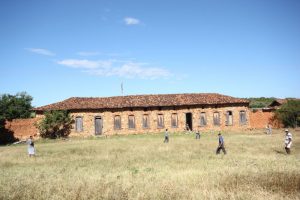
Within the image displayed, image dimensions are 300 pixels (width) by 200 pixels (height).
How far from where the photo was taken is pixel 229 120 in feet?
118

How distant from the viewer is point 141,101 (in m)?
35.6

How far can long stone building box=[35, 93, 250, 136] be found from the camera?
34031 mm

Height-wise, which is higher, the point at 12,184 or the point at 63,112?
the point at 63,112

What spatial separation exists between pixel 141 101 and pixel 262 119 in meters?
14.2

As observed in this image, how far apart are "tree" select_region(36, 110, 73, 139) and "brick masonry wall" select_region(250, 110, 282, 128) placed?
20.5 m

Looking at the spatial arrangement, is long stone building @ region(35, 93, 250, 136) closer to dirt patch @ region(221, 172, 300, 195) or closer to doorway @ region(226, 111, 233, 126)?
doorway @ region(226, 111, 233, 126)

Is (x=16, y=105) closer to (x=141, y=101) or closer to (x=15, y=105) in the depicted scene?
(x=15, y=105)

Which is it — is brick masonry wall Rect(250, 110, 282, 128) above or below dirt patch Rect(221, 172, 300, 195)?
above

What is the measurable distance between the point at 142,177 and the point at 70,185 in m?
2.45

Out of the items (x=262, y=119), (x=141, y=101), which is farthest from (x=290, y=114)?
(x=141, y=101)

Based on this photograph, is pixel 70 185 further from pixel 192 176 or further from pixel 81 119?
pixel 81 119

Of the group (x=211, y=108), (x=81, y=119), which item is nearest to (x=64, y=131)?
(x=81, y=119)

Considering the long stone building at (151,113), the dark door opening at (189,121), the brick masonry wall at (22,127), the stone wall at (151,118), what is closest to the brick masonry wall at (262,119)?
the long stone building at (151,113)

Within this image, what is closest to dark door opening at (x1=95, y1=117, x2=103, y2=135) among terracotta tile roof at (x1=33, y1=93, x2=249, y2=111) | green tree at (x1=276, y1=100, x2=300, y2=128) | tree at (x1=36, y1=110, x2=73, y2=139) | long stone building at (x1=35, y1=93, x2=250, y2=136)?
long stone building at (x1=35, y1=93, x2=250, y2=136)
